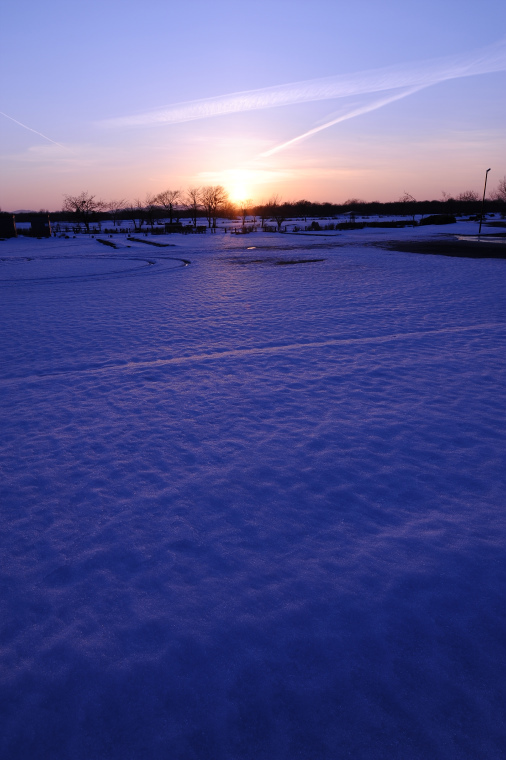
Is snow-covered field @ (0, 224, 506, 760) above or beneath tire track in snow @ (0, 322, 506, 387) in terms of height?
beneath

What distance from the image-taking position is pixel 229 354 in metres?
8.18

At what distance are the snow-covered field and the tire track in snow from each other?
0.08m

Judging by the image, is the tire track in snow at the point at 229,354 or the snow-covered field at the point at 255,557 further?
the tire track in snow at the point at 229,354

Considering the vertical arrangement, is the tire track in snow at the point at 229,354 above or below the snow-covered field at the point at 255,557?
above

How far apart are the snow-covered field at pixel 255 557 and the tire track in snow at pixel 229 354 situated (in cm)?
8

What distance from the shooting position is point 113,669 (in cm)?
247

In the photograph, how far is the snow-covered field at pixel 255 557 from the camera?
2227mm

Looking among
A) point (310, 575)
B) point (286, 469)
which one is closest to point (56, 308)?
point (286, 469)

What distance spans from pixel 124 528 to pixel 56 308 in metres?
11.0

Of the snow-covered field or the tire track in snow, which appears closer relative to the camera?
the snow-covered field

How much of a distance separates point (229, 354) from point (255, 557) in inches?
207

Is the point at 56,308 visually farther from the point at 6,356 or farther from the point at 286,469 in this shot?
the point at 286,469

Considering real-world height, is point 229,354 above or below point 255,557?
above

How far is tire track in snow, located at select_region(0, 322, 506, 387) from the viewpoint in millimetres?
7262
